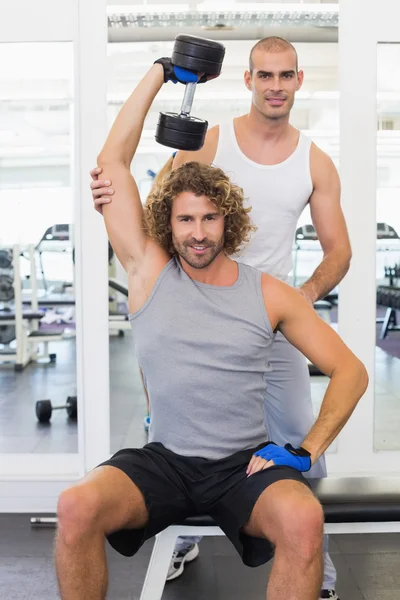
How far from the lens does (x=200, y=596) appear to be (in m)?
2.11

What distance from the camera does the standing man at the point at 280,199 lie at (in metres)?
1.95

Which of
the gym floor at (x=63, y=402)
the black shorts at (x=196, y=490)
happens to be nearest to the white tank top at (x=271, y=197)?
the black shorts at (x=196, y=490)

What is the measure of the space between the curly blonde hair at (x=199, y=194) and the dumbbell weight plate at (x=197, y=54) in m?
0.23

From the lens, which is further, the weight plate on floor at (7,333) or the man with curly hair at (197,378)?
the weight plate on floor at (7,333)

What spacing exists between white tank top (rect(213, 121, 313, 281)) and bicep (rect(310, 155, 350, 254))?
0.04m

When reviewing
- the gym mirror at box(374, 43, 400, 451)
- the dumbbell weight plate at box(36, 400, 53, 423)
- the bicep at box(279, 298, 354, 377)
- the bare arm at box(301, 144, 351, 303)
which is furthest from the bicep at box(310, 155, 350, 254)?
the dumbbell weight plate at box(36, 400, 53, 423)

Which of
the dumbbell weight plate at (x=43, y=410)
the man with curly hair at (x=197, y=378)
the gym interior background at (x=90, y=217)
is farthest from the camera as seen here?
the dumbbell weight plate at (x=43, y=410)

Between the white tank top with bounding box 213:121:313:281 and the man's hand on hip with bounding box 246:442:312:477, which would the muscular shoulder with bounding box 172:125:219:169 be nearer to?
the white tank top with bounding box 213:121:313:281

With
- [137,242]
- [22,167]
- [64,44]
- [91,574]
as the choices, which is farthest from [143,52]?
[91,574]

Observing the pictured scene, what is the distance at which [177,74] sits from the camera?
1737 mm

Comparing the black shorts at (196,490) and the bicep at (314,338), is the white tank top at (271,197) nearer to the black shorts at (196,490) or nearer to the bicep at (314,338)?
the bicep at (314,338)

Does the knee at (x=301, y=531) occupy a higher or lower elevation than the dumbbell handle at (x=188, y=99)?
lower

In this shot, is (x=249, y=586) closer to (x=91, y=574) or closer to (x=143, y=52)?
(x=91, y=574)

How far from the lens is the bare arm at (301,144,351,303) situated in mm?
1992
